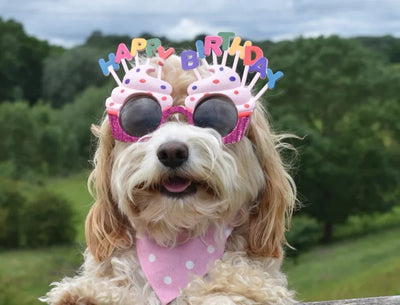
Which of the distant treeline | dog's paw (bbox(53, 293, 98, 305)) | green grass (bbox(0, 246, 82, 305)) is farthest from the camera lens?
the distant treeline

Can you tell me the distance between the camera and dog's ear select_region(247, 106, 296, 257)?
120 inches

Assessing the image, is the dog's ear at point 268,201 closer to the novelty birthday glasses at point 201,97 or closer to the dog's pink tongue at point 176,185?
the novelty birthday glasses at point 201,97

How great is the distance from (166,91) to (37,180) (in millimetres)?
32239

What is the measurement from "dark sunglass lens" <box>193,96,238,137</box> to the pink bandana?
1.70 feet

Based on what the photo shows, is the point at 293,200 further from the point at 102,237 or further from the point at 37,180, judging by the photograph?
the point at 37,180

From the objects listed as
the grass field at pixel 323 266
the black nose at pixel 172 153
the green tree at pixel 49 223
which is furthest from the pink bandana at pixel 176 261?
the green tree at pixel 49 223

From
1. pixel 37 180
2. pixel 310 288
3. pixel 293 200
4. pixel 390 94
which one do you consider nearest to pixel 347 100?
pixel 390 94

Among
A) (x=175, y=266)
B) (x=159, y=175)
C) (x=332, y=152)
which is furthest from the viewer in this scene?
(x=332, y=152)

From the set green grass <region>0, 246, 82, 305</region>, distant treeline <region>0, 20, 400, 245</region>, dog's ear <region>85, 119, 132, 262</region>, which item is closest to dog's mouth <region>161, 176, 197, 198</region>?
dog's ear <region>85, 119, 132, 262</region>

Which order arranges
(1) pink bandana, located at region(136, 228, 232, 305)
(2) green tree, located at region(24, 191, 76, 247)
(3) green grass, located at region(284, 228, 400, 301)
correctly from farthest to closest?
(3) green grass, located at region(284, 228, 400, 301) → (2) green tree, located at region(24, 191, 76, 247) → (1) pink bandana, located at region(136, 228, 232, 305)

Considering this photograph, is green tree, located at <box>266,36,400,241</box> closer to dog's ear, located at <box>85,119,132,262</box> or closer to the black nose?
dog's ear, located at <box>85,119,132,262</box>

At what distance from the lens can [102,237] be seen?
3082mm

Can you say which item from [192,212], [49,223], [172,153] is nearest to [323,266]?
[49,223]

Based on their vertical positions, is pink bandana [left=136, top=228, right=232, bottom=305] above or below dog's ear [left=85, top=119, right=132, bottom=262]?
below
